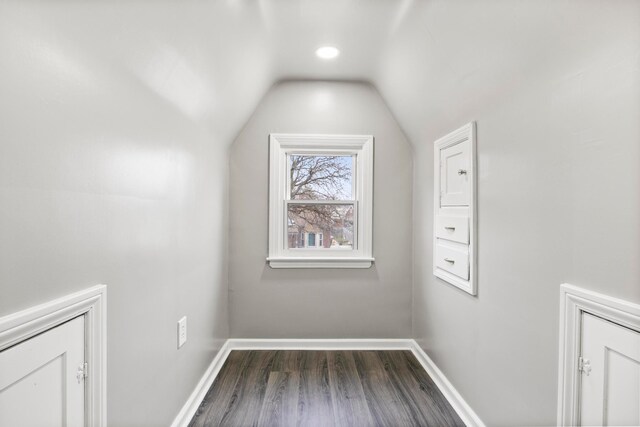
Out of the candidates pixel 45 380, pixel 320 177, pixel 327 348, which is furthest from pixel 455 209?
pixel 45 380

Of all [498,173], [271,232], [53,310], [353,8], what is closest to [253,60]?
[353,8]

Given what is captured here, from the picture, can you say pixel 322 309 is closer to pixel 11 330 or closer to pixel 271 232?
pixel 271 232

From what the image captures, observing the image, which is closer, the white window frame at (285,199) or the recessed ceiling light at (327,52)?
the recessed ceiling light at (327,52)

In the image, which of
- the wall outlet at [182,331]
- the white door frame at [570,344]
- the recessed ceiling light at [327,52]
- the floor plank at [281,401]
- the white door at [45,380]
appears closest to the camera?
the white door at [45,380]

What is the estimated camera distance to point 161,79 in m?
1.30

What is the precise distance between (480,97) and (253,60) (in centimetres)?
133

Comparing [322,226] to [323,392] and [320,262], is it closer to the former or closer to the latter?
[320,262]

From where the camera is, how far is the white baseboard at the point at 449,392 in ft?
5.48

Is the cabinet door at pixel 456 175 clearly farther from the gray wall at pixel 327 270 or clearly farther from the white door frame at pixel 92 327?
the white door frame at pixel 92 327

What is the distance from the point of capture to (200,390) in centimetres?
192

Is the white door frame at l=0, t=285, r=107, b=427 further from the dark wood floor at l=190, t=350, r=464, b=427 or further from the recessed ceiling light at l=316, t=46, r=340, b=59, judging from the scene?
the recessed ceiling light at l=316, t=46, r=340, b=59

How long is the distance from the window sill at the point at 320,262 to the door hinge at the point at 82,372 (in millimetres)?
1636

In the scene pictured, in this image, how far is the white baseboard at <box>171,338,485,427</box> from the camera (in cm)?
173

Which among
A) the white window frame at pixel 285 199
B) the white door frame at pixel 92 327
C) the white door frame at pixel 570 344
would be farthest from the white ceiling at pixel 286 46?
the white door frame at pixel 570 344
